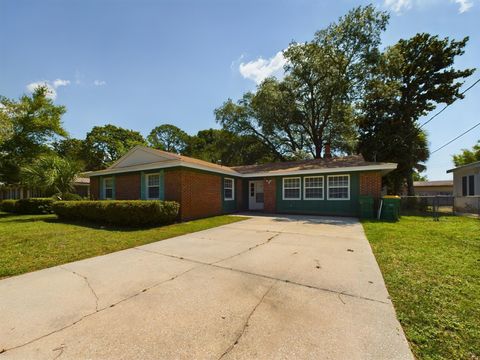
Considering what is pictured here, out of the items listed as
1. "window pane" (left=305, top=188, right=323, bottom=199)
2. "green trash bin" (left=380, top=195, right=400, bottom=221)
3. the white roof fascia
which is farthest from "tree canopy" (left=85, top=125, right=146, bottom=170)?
"green trash bin" (left=380, top=195, right=400, bottom=221)

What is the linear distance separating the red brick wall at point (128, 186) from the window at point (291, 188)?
28.6ft

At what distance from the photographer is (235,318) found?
2.64 metres

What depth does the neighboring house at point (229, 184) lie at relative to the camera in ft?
37.6

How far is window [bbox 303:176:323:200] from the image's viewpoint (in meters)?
13.5

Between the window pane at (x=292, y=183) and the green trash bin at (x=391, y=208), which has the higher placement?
the window pane at (x=292, y=183)

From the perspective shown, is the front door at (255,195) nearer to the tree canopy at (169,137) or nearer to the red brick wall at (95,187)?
the red brick wall at (95,187)

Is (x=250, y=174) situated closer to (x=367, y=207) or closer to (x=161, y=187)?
(x=161, y=187)

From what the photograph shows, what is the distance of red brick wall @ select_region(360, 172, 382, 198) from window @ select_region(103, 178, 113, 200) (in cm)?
1536

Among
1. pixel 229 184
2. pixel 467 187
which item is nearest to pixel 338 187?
pixel 229 184

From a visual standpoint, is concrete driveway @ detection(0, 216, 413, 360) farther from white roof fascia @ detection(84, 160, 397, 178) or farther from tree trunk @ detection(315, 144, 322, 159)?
tree trunk @ detection(315, 144, 322, 159)

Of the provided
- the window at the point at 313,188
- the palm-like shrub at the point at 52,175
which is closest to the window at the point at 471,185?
the window at the point at 313,188

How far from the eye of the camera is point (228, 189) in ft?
47.8

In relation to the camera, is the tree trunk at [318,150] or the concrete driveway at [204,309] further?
the tree trunk at [318,150]

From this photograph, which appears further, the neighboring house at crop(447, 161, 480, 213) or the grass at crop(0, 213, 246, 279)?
the neighboring house at crop(447, 161, 480, 213)
